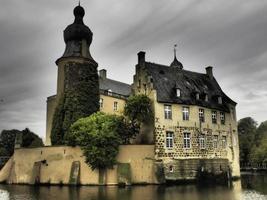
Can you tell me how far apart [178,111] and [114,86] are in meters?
21.1

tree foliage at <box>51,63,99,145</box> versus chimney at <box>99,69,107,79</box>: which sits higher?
chimney at <box>99,69,107,79</box>

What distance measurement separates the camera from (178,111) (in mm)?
41125

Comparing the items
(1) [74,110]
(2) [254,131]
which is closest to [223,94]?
(1) [74,110]

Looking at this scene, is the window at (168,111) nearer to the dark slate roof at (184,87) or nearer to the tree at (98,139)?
the dark slate roof at (184,87)

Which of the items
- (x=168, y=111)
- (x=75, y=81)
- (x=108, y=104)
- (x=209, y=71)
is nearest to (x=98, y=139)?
(x=168, y=111)

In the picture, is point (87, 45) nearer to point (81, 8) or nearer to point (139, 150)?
point (81, 8)

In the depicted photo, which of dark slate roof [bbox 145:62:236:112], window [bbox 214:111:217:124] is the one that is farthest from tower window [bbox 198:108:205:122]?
window [bbox 214:111:217:124]

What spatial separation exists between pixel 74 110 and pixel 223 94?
71.5 ft

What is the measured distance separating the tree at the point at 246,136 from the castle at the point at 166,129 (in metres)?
35.8

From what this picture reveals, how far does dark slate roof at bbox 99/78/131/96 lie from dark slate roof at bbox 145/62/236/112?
14.7 meters

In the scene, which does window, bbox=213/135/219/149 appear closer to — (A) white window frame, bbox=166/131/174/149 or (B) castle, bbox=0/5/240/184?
(B) castle, bbox=0/5/240/184

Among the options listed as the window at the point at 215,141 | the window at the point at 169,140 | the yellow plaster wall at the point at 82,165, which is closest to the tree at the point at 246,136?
the window at the point at 215,141

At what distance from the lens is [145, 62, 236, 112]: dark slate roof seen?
41688 millimetres

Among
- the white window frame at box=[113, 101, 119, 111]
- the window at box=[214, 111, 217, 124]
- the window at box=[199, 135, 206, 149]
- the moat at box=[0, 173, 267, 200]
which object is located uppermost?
the white window frame at box=[113, 101, 119, 111]
